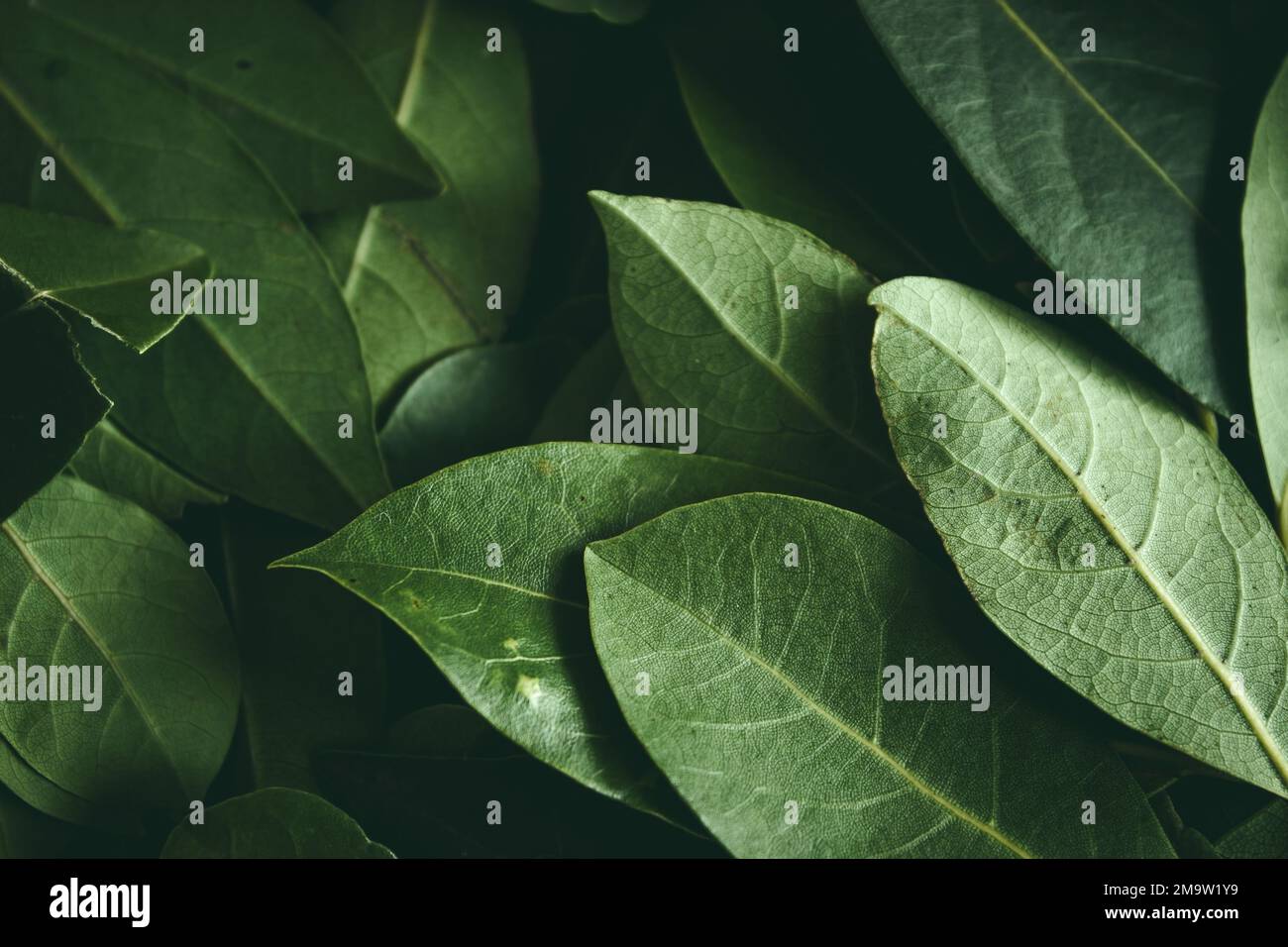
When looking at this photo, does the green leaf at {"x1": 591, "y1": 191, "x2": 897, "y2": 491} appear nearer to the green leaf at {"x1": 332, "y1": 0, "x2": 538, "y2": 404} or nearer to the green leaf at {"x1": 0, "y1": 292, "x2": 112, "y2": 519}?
the green leaf at {"x1": 332, "y1": 0, "x2": 538, "y2": 404}

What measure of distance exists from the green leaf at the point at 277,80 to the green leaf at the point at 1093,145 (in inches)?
15.0

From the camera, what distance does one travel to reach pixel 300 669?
77 cm

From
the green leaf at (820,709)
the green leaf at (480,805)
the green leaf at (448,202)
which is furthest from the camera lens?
the green leaf at (448,202)

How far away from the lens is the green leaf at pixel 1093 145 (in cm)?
70

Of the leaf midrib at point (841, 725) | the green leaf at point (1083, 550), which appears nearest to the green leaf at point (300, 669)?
the leaf midrib at point (841, 725)

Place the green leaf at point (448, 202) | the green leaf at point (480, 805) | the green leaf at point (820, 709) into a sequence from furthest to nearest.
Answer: the green leaf at point (448, 202), the green leaf at point (480, 805), the green leaf at point (820, 709)

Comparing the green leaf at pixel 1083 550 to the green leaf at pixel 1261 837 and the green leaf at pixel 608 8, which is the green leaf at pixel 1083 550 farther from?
the green leaf at pixel 608 8

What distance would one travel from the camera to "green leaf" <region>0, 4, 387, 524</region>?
2.44ft

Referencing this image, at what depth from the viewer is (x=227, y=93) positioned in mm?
812

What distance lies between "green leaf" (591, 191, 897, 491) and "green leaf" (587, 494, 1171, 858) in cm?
7

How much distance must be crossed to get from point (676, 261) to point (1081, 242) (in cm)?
27

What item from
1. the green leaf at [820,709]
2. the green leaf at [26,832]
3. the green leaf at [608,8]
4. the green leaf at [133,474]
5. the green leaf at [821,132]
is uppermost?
the green leaf at [608,8]

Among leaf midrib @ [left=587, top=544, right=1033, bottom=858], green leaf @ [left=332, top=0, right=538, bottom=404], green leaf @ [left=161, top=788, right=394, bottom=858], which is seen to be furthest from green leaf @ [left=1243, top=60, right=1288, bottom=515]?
green leaf @ [left=161, top=788, right=394, bottom=858]
